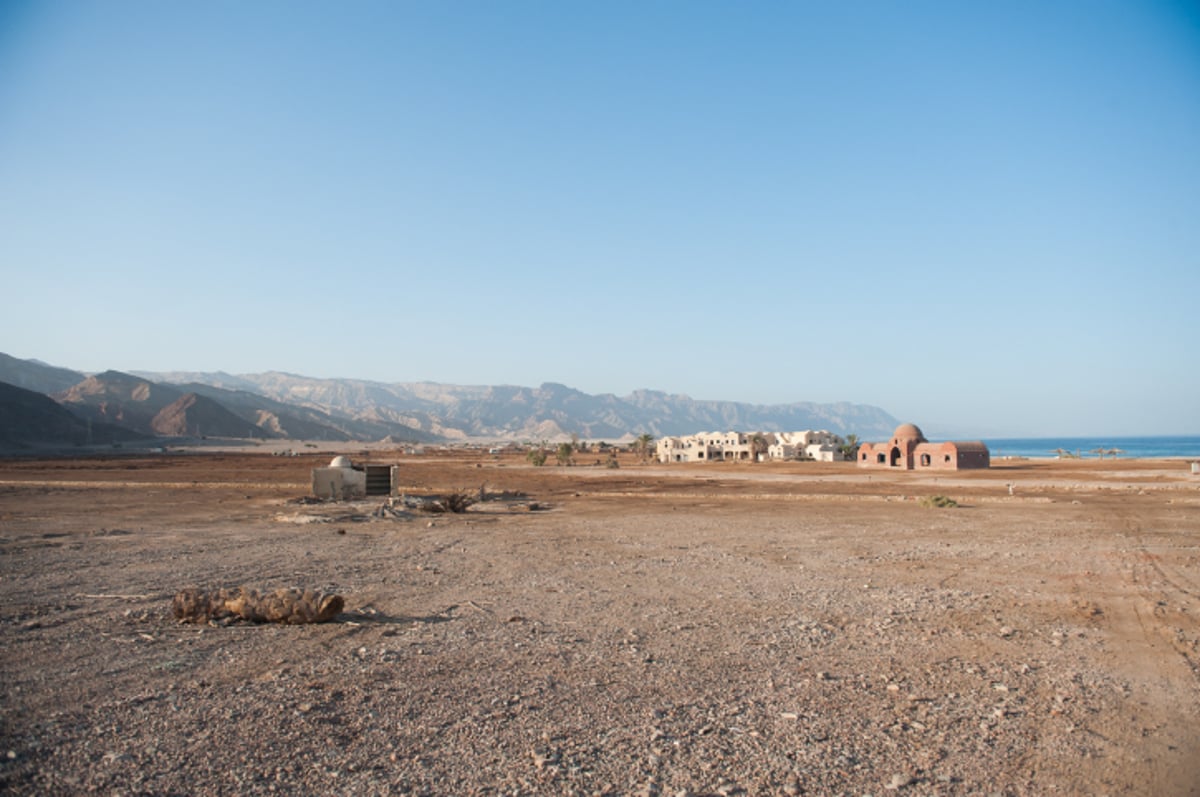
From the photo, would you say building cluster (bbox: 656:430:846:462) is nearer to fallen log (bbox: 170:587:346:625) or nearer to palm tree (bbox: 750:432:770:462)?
palm tree (bbox: 750:432:770:462)

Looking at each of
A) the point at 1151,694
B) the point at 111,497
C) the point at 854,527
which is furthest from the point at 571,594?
the point at 111,497

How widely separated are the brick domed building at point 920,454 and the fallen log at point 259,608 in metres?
65.4

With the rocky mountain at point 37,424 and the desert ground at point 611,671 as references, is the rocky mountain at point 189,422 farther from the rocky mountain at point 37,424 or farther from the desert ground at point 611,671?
the desert ground at point 611,671

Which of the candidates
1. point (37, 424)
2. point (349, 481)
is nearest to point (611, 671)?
point (349, 481)

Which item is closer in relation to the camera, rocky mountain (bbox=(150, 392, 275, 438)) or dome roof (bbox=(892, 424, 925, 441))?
dome roof (bbox=(892, 424, 925, 441))

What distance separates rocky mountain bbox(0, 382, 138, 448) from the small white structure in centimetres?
10906

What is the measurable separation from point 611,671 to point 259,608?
5271mm

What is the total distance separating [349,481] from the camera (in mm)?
31984

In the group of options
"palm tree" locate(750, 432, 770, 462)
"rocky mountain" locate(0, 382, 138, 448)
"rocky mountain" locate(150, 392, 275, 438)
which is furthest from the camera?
"rocky mountain" locate(150, 392, 275, 438)

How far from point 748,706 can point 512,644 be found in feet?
10.9

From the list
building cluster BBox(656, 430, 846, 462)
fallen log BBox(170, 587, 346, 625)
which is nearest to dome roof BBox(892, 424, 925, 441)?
building cluster BBox(656, 430, 846, 462)

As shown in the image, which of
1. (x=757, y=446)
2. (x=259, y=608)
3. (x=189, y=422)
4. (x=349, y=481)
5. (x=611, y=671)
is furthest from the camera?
(x=189, y=422)

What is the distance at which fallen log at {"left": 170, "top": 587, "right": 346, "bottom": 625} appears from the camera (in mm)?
10352

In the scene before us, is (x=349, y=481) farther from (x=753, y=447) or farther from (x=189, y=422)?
(x=189, y=422)
